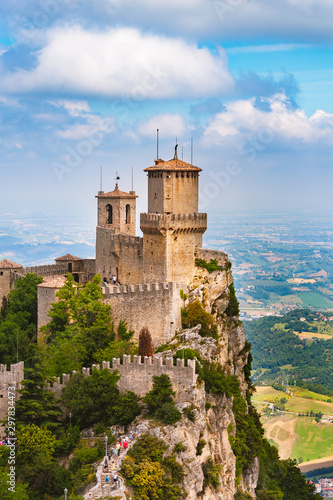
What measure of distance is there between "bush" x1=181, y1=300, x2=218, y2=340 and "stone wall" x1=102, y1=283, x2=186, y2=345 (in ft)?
1.86

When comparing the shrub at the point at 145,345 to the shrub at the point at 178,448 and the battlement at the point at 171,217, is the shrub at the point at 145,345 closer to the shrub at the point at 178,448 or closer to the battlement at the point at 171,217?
the shrub at the point at 178,448

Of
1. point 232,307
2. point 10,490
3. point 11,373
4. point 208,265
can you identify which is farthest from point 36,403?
point 232,307

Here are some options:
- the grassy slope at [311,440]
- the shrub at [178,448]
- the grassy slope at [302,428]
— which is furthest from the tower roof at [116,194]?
the grassy slope at [311,440]

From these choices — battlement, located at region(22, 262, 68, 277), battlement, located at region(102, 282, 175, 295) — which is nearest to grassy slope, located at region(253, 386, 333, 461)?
battlement, located at region(22, 262, 68, 277)

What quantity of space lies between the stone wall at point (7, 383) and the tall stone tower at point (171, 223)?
46.7 feet

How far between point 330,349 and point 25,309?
13946 cm

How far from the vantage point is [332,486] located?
401ft

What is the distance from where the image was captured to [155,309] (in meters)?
54.0

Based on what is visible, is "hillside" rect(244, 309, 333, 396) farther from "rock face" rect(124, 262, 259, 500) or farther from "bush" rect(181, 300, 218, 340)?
"bush" rect(181, 300, 218, 340)

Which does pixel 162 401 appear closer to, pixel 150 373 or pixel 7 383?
pixel 150 373

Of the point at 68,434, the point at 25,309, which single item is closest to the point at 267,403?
the point at 25,309

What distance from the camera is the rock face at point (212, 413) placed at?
45.2 m

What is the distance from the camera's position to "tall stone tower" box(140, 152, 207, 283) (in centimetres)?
5816

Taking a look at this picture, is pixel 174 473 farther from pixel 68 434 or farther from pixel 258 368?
pixel 258 368
